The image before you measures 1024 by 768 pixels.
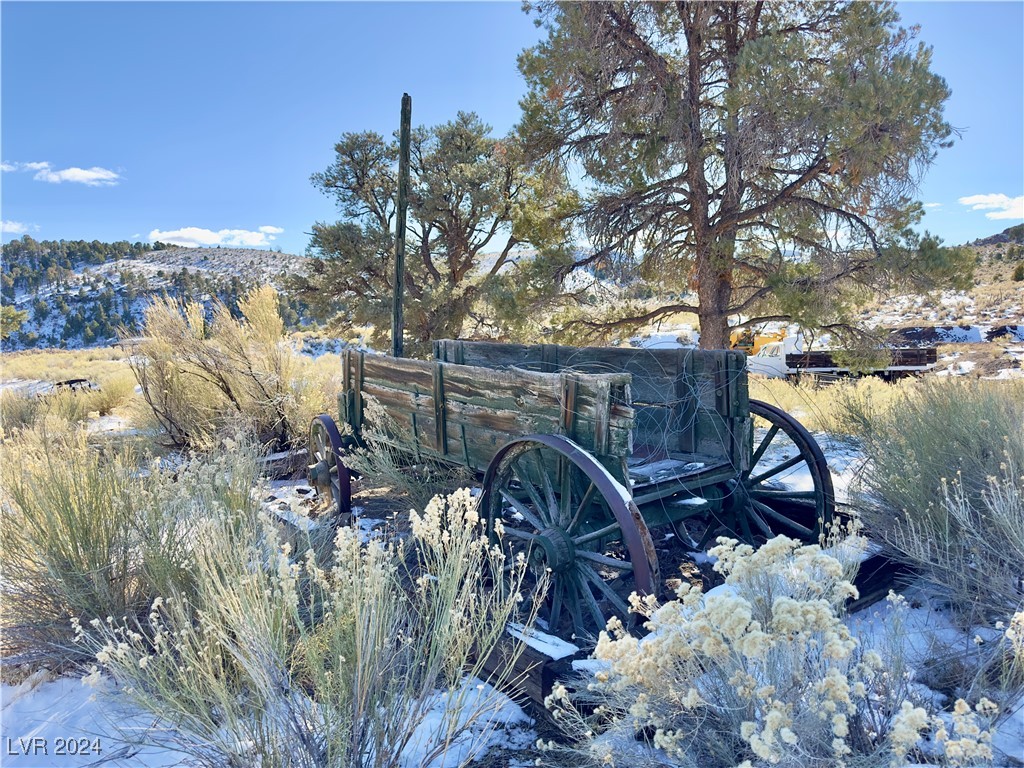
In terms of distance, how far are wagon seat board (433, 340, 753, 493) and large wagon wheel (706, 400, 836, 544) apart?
0.25 metres

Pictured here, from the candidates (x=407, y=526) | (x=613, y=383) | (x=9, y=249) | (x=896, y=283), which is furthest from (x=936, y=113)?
(x=9, y=249)

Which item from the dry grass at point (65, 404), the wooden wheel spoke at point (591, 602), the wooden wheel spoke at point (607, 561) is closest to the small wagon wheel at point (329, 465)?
the wooden wheel spoke at point (591, 602)

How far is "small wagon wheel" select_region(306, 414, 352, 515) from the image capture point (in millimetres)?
4527

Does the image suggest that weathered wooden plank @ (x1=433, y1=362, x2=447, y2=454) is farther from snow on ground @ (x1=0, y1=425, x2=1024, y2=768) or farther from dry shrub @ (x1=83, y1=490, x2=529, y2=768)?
dry shrub @ (x1=83, y1=490, x2=529, y2=768)

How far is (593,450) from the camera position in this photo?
2795 millimetres

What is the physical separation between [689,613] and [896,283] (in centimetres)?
688

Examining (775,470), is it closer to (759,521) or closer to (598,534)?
(759,521)

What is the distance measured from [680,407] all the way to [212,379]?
16.6 ft

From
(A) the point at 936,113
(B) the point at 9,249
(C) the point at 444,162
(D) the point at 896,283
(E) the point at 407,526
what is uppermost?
(B) the point at 9,249

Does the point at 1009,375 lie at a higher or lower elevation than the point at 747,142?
lower

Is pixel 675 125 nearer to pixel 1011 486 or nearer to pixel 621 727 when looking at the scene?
pixel 1011 486

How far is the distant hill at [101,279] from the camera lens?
136 ft

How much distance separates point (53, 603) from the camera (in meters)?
2.68

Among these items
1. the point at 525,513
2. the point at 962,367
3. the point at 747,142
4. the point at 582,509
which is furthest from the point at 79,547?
the point at 962,367
